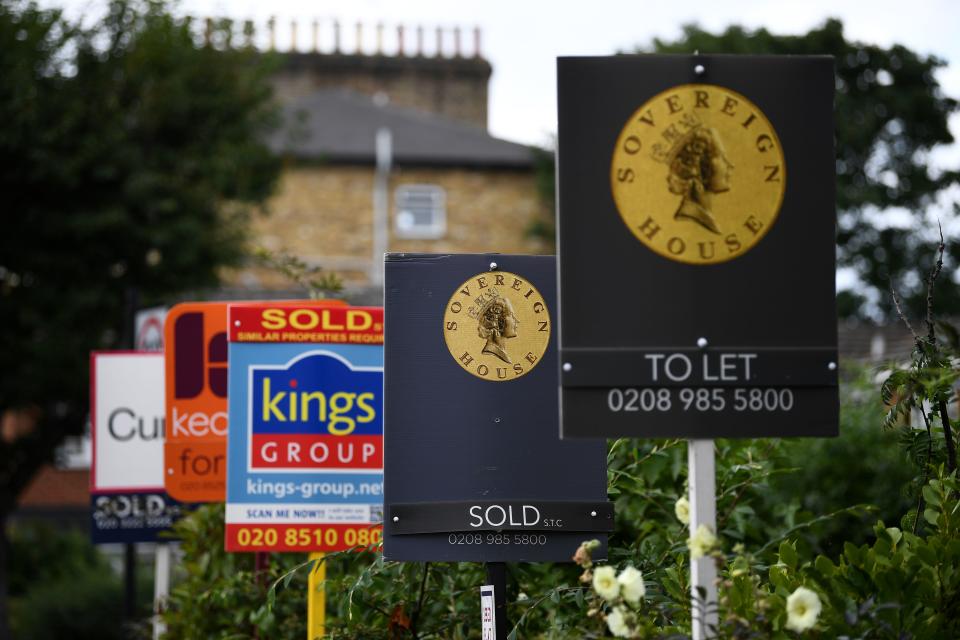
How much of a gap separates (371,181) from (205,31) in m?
15.6

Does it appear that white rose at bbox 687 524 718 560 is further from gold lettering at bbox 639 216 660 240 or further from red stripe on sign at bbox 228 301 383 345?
red stripe on sign at bbox 228 301 383 345

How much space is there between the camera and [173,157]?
19.2 metres

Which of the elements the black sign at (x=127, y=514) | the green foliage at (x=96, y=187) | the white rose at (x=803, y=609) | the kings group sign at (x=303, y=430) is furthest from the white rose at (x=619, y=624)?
the green foliage at (x=96, y=187)

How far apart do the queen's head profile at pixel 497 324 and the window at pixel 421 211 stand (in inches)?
1253

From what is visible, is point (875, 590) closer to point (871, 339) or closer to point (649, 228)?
point (649, 228)

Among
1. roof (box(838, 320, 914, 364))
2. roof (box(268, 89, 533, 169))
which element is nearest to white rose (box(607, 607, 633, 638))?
roof (box(838, 320, 914, 364))

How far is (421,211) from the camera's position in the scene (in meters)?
36.3

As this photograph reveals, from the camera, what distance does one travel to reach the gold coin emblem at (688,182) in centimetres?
311

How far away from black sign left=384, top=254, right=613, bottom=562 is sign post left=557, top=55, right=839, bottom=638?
1188mm

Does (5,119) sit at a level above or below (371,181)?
below

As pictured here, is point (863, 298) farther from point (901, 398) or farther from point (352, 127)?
point (901, 398)

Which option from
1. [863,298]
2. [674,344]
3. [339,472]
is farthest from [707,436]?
[863,298]

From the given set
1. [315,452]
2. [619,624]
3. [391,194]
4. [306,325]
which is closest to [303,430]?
[315,452]

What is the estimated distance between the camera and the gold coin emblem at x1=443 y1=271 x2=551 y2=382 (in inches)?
170
